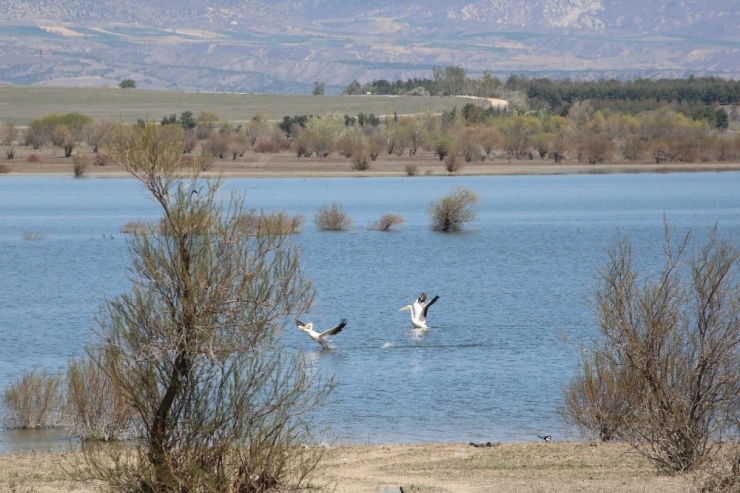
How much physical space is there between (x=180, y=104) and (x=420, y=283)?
412 ft

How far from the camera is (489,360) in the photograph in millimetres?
24625

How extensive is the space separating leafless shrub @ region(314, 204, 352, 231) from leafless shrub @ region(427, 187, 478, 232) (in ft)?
12.6

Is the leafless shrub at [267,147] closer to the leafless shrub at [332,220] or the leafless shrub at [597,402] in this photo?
the leafless shrub at [332,220]

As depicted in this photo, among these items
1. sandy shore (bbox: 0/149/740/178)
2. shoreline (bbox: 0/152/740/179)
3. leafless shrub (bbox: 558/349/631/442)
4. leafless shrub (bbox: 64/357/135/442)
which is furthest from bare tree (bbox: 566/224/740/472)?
shoreline (bbox: 0/152/740/179)

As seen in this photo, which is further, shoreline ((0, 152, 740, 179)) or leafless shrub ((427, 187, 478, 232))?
shoreline ((0, 152, 740, 179))

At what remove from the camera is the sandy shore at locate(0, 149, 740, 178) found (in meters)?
89.9

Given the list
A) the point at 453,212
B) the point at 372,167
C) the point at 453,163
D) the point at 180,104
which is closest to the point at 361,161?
the point at 372,167

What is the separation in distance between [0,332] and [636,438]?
19.8 metres

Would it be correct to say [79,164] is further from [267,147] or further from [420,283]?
[420,283]

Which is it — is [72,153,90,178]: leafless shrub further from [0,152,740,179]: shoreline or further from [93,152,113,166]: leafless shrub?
[93,152,113,166]: leafless shrub

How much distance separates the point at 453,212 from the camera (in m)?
53.9

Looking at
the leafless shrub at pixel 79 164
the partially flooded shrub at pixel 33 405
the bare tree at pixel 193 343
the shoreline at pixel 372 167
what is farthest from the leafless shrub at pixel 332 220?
the bare tree at pixel 193 343

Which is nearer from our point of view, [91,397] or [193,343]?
[193,343]

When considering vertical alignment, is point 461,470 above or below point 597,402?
below
